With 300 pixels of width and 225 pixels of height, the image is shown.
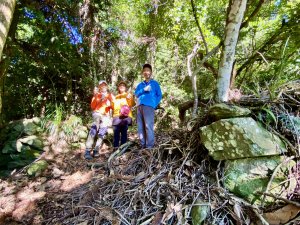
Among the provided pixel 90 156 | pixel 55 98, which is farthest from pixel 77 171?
pixel 55 98

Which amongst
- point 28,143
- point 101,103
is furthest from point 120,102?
point 28,143

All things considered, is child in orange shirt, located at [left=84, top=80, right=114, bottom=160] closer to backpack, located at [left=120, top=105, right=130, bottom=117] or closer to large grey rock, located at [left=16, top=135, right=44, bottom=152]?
backpack, located at [left=120, top=105, right=130, bottom=117]

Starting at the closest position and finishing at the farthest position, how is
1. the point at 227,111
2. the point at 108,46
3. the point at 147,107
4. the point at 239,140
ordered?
the point at 239,140, the point at 227,111, the point at 147,107, the point at 108,46

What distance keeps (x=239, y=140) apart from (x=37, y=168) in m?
3.77

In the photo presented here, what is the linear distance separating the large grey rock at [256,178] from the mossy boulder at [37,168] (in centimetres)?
353

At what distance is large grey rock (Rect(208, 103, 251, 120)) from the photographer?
106 inches

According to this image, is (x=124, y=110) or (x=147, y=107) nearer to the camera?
(x=147, y=107)

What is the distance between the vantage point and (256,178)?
7.64 feet

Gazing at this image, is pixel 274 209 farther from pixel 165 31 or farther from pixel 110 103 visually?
pixel 165 31

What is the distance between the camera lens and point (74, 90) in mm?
7926

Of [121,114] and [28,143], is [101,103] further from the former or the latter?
[28,143]

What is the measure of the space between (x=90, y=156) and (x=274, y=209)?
3.62 meters

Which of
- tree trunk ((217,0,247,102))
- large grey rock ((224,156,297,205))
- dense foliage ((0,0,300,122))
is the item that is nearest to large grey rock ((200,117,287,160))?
large grey rock ((224,156,297,205))

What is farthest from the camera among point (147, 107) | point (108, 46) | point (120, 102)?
point (108, 46)
